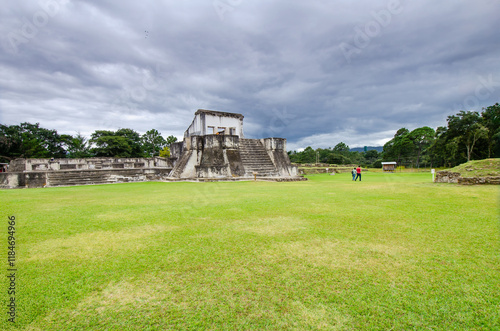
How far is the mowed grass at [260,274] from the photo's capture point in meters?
1.37

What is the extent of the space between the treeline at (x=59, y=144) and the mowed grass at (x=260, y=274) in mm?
33970

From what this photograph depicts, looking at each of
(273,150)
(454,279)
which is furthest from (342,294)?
(273,150)

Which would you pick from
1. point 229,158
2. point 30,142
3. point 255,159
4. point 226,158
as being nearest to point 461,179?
point 255,159

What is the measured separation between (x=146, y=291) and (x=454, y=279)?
2.27m

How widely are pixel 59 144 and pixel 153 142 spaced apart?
528 inches

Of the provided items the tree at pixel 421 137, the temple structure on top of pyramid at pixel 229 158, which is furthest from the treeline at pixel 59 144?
the tree at pixel 421 137

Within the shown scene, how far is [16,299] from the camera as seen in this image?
1.56m

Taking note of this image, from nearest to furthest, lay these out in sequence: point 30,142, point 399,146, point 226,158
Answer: point 226,158 < point 30,142 < point 399,146

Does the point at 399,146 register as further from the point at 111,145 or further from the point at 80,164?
the point at 111,145

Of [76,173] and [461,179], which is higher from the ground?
[76,173]

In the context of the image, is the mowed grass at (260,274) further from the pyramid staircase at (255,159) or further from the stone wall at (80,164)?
the stone wall at (80,164)

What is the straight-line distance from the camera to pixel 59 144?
111 ft

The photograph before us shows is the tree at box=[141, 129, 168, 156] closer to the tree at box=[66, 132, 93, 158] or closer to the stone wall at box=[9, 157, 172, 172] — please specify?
the tree at box=[66, 132, 93, 158]

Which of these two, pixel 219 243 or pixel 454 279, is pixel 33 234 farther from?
pixel 454 279
